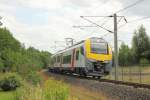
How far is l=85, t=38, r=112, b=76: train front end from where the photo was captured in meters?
40.0

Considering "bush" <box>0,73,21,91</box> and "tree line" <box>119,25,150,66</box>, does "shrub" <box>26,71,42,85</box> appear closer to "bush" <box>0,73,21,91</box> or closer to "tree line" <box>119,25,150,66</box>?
"bush" <box>0,73,21,91</box>

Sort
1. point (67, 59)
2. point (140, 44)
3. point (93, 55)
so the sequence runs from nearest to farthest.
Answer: point (93, 55)
point (67, 59)
point (140, 44)

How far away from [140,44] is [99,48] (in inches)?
2276

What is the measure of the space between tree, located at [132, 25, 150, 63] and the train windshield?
143 feet

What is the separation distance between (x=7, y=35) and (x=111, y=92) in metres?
80.6

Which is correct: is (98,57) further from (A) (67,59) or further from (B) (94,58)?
(A) (67,59)

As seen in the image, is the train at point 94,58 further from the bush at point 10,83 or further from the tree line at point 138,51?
the tree line at point 138,51

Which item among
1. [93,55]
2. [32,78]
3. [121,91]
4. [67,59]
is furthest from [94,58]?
[121,91]

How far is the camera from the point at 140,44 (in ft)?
321

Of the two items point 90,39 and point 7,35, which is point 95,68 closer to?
point 90,39

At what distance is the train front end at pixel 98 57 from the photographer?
1574 inches

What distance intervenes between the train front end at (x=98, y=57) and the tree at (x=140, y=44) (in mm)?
43798

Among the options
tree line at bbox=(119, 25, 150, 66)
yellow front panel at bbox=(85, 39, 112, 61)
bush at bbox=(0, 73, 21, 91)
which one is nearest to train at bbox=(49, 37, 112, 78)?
yellow front panel at bbox=(85, 39, 112, 61)

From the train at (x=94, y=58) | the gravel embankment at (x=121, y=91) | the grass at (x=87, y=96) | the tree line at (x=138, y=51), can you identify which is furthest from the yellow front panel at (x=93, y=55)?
the tree line at (x=138, y=51)
